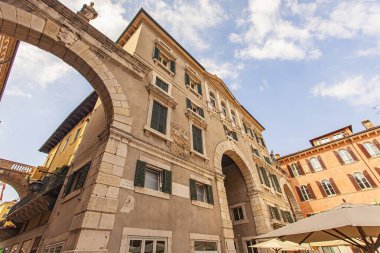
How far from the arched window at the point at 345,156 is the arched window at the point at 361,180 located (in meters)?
1.86

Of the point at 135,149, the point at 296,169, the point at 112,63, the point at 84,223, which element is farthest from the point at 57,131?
the point at 296,169

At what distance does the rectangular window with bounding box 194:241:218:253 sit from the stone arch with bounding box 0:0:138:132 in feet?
19.0

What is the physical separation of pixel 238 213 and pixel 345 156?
69.1ft

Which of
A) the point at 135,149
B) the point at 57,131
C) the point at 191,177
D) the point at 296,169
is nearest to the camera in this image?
the point at 135,149

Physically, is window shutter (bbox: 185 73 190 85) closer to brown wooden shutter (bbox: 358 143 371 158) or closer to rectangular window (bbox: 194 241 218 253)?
rectangular window (bbox: 194 241 218 253)

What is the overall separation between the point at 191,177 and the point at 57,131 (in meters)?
15.5

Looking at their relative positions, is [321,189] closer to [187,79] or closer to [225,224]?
[225,224]

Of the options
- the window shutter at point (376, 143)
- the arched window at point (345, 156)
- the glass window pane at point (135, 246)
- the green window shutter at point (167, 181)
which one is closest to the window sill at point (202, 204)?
the green window shutter at point (167, 181)

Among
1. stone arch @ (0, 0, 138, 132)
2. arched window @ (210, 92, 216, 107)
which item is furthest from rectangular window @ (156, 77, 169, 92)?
arched window @ (210, 92, 216, 107)

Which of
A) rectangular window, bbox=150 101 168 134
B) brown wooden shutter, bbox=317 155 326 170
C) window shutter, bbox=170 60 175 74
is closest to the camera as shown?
rectangular window, bbox=150 101 168 134

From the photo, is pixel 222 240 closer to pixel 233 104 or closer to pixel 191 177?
pixel 191 177

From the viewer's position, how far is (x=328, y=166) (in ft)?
87.4

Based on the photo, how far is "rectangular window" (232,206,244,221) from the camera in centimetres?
1459

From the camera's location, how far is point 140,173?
7.42 meters
